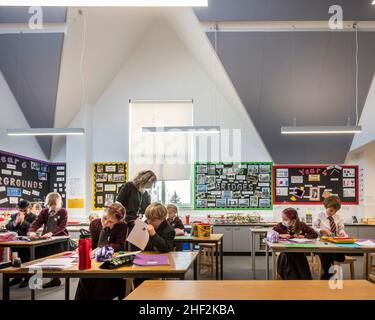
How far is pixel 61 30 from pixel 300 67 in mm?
3873

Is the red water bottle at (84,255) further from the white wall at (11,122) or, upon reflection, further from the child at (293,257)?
the white wall at (11,122)

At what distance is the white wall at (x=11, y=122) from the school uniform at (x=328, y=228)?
17.5ft

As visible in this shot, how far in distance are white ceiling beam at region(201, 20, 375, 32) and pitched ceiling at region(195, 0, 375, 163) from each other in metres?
0.07

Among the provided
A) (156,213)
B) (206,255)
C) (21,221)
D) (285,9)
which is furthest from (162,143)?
(156,213)

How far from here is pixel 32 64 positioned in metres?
6.88

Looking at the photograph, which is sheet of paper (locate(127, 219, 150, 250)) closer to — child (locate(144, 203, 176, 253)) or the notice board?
child (locate(144, 203, 176, 253))

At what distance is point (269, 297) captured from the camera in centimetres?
162

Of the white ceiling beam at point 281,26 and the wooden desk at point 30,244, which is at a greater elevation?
the white ceiling beam at point 281,26

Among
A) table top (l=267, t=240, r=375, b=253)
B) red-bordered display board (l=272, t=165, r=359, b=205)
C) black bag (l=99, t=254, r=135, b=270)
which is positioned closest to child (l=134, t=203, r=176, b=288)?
black bag (l=99, t=254, r=135, b=270)

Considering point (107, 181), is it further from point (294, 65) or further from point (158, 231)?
point (158, 231)

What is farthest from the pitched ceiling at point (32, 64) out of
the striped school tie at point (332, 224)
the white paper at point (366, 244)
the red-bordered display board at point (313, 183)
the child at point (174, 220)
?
the white paper at point (366, 244)

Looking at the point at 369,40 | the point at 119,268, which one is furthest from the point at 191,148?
the point at 119,268

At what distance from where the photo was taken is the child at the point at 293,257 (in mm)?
4000

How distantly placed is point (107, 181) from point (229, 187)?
272 cm
